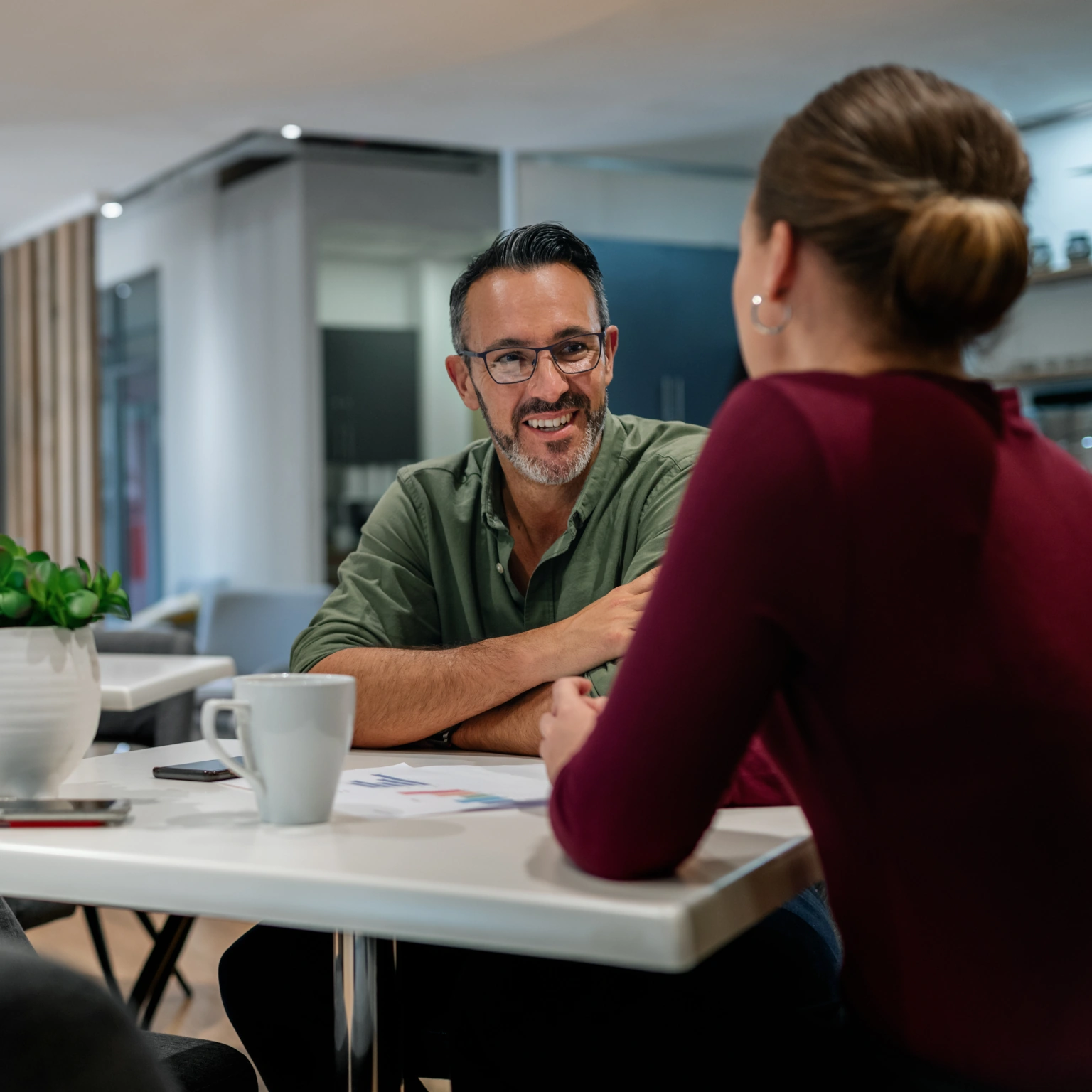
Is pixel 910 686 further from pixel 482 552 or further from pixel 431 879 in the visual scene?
pixel 482 552

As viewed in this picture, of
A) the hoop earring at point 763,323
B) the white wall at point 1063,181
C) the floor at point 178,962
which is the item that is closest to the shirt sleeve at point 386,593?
the hoop earring at point 763,323

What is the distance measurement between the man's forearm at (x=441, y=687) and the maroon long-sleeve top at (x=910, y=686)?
0.70m

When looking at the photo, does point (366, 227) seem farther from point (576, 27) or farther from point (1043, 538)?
point (1043, 538)

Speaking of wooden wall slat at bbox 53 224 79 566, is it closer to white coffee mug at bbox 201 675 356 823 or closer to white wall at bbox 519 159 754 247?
white wall at bbox 519 159 754 247

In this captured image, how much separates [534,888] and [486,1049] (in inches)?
17.3

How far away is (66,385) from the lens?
8.16 meters

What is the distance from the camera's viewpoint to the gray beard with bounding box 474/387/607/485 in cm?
192

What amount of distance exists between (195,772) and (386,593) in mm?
607

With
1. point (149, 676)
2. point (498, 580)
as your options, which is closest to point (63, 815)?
point (498, 580)

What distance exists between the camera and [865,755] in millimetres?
880

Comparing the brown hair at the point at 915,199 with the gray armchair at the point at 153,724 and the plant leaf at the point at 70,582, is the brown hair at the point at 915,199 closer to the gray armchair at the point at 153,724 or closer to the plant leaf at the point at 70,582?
the plant leaf at the point at 70,582

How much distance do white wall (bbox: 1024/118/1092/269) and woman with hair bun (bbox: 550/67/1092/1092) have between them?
5557mm

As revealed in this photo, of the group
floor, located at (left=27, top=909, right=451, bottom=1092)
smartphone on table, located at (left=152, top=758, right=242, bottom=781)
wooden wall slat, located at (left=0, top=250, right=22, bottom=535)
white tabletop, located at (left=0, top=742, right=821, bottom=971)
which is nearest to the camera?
white tabletop, located at (left=0, top=742, right=821, bottom=971)

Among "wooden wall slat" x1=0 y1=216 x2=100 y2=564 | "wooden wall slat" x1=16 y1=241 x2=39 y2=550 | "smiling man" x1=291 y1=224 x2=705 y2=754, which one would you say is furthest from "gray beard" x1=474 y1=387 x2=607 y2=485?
"wooden wall slat" x1=16 y1=241 x2=39 y2=550
